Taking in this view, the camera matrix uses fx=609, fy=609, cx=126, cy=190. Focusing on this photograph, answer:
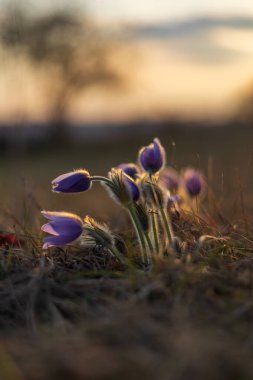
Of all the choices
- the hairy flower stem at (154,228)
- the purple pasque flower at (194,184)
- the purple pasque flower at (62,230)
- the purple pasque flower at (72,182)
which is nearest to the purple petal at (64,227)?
the purple pasque flower at (62,230)

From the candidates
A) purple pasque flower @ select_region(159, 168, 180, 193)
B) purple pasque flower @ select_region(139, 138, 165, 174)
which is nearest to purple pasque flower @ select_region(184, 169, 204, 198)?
purple pasque flower @ select_region(159, 168, 180, 193)

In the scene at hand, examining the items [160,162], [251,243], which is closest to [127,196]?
[160,162]

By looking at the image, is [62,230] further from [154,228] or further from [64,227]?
[154,228]

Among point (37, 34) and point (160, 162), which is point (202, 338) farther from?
point (37, 34)

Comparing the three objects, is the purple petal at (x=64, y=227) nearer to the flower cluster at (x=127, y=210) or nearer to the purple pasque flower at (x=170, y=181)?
the flower cluster at (x=127, y=210)

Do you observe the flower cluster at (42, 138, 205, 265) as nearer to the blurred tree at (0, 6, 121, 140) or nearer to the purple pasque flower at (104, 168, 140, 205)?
the purple pasque flower at (104, 168, 140, 205)

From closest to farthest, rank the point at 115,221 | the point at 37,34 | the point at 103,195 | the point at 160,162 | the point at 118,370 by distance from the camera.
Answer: the point at 118,370 < the point at 160,162 < the point at 115,221 < the point at 103,195 < the point at 37,34

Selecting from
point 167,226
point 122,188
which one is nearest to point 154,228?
point 167,226
